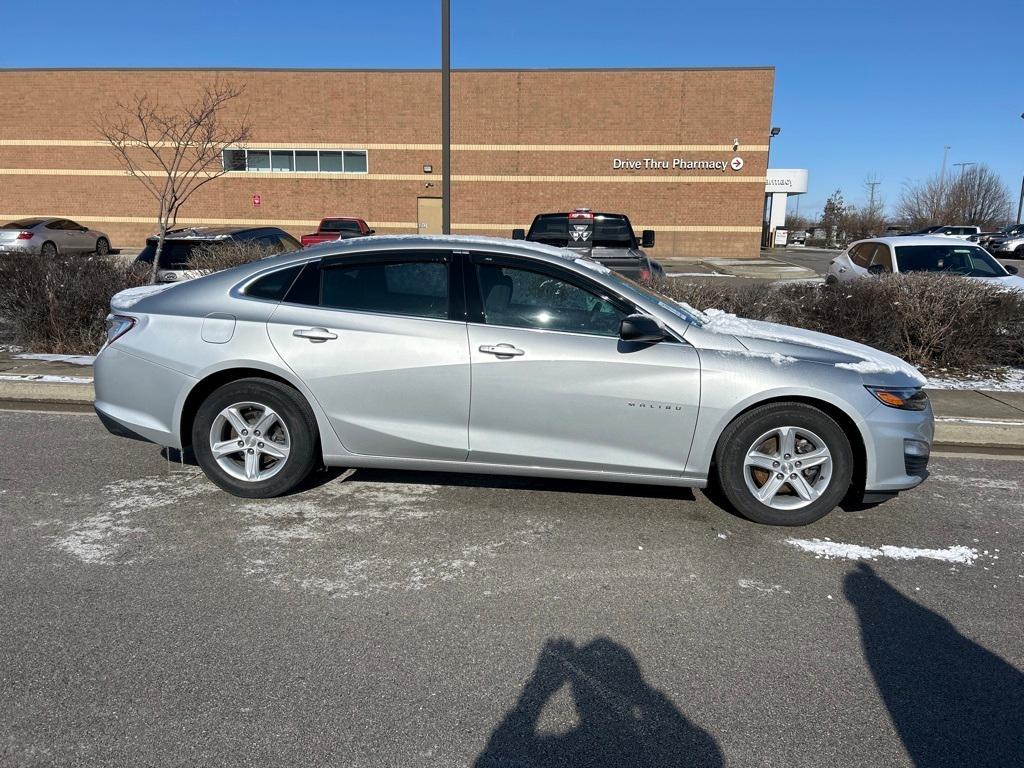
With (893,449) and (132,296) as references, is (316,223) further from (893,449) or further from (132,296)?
(893,449)

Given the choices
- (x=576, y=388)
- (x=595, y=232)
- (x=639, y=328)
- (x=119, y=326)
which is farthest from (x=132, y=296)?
(x=595, y=232)

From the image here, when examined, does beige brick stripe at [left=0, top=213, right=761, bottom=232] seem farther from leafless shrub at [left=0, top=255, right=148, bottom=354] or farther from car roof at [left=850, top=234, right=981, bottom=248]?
leafless shrub at [left=0, top=255, right=148, bottom=354]

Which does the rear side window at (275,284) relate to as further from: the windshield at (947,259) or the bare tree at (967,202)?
the bare tree at (967,202)

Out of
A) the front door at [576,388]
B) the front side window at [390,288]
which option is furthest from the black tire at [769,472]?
the front side window at [390,288]

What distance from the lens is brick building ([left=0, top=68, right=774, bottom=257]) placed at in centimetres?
3162

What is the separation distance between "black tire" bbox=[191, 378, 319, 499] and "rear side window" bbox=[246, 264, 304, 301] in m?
0.53

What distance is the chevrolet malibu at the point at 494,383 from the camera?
422cm

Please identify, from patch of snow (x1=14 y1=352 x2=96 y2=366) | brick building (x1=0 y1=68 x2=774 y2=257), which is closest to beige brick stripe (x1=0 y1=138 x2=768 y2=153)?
brick building (x1=0 y1=68 x2=774 y2=257)

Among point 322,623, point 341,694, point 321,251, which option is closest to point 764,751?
point 341,694

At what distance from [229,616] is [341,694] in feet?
2.66

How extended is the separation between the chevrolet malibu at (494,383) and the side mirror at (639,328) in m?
0.01

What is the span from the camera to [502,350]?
4258 millimetres

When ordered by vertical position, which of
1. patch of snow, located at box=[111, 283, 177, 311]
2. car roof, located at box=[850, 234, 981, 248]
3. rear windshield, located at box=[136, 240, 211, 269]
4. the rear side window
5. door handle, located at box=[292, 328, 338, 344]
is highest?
car roof, located at box=[850, 234, 981, 248]

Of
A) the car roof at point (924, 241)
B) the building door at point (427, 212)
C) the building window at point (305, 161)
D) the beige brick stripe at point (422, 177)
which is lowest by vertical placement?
the car roof at point (924, 241)
